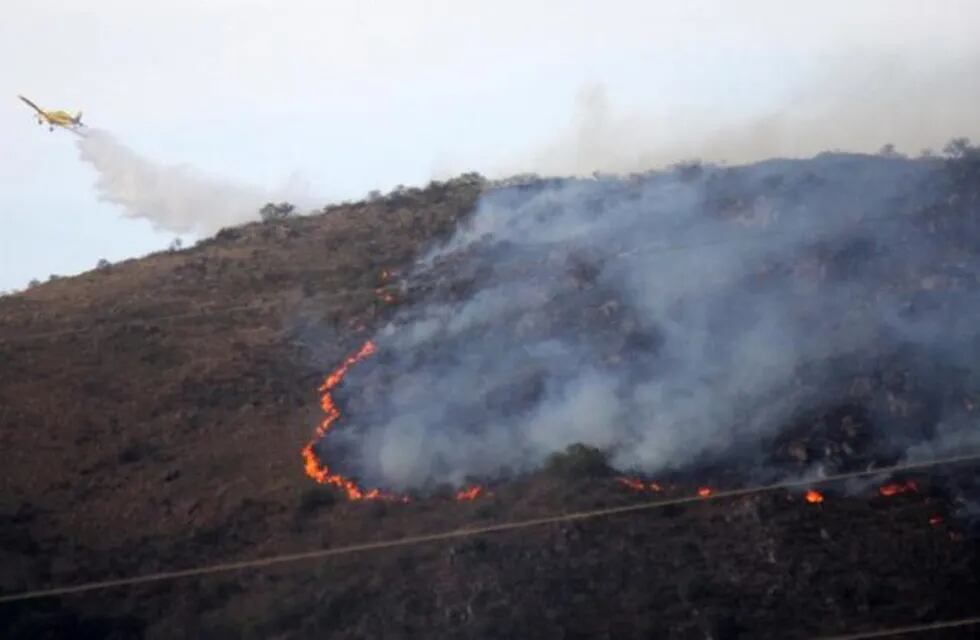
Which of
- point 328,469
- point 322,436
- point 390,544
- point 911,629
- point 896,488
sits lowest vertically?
point 911,629

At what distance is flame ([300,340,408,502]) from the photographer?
35062 mm

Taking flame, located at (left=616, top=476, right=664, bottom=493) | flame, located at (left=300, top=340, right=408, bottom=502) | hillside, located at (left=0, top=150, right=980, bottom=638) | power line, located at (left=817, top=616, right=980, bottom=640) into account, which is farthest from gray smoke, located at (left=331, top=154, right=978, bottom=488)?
power line, located at (left=817, top=616, right=980, bottom=640)

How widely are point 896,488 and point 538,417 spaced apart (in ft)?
29.5

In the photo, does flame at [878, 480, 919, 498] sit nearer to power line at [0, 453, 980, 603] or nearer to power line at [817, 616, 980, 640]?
power line at [0, 453, 980, 603]

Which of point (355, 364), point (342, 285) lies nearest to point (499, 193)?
point (342, 285)

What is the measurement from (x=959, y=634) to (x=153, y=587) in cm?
1577

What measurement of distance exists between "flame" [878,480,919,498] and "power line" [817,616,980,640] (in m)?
4.50

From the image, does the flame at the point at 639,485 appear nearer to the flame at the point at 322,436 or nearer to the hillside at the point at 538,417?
the hillside at the point at 538,417

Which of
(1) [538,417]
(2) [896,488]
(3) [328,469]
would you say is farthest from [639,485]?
(3) [328,469]

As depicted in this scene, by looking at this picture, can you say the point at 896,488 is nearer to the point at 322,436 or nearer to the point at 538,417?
the point at 538,417

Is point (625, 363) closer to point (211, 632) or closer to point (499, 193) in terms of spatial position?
point (211, 632)

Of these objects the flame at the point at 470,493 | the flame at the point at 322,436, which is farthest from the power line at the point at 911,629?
the flame at the point at 322,436

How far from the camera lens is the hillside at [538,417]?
29984 millimetres

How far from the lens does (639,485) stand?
33781 mm
